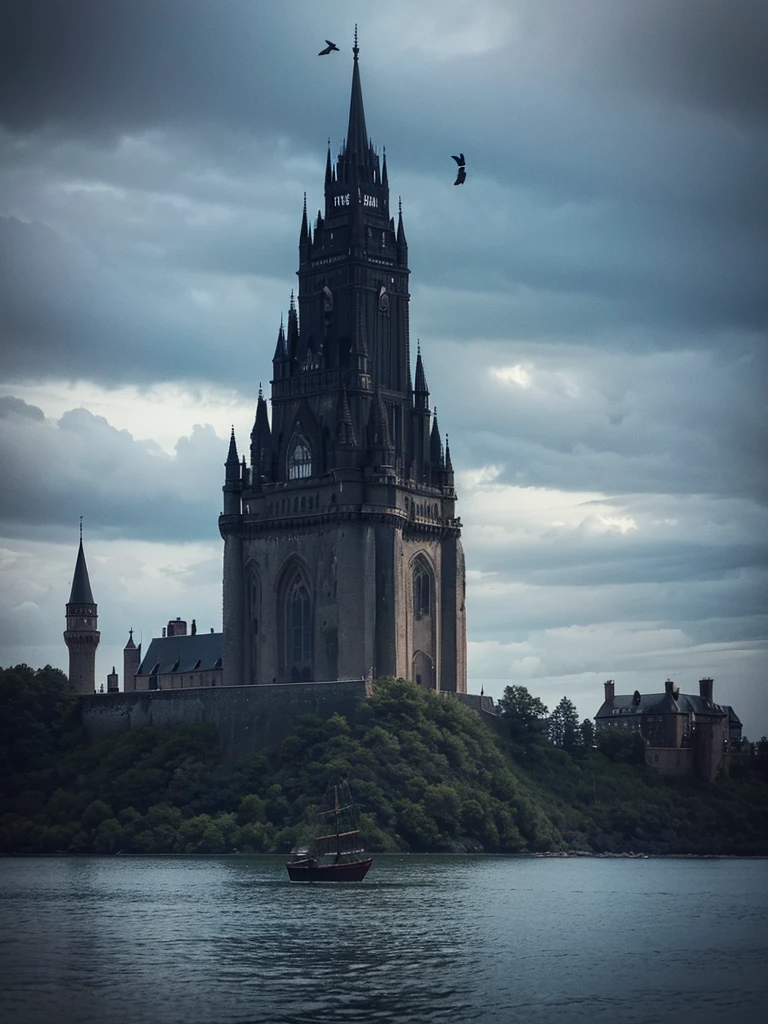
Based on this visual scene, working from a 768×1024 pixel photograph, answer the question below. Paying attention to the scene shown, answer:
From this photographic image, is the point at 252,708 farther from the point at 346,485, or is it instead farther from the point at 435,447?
the point at 435,447

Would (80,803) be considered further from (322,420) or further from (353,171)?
(353,171)

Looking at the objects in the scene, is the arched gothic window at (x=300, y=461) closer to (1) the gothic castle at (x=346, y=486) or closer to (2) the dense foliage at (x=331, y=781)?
(1) the gothic castle at (x=346, y=486)

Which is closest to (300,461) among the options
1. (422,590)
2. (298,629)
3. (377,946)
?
(298,629)

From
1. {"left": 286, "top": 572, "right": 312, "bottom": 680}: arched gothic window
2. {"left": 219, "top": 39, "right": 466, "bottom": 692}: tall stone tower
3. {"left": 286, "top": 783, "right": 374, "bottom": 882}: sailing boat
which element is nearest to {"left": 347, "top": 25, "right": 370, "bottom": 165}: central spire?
{"left": 219, "top": 39, "right": 466, "bottom": 692}: tall stone tower

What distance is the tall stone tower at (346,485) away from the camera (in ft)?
594

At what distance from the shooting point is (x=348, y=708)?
6604 inches

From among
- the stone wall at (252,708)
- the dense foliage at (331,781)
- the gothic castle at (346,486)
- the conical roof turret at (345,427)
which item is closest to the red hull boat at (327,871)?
the dense foliage at (331,781)

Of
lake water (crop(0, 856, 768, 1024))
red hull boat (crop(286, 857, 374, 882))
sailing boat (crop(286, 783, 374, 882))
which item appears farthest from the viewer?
sailing boat (crop(286, 783, 374, 882))

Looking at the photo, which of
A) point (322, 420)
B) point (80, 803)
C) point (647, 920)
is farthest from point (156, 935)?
point (322, 420)

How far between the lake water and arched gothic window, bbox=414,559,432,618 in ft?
130

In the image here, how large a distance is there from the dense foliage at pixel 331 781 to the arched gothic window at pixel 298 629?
15562mm

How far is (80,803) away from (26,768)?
11185mm

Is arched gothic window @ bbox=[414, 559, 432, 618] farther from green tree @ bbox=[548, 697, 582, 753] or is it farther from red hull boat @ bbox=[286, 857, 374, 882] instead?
red hull boat @ bbox=[286, 857, 374, 882]

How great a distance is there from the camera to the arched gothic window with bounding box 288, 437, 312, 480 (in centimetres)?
18700
